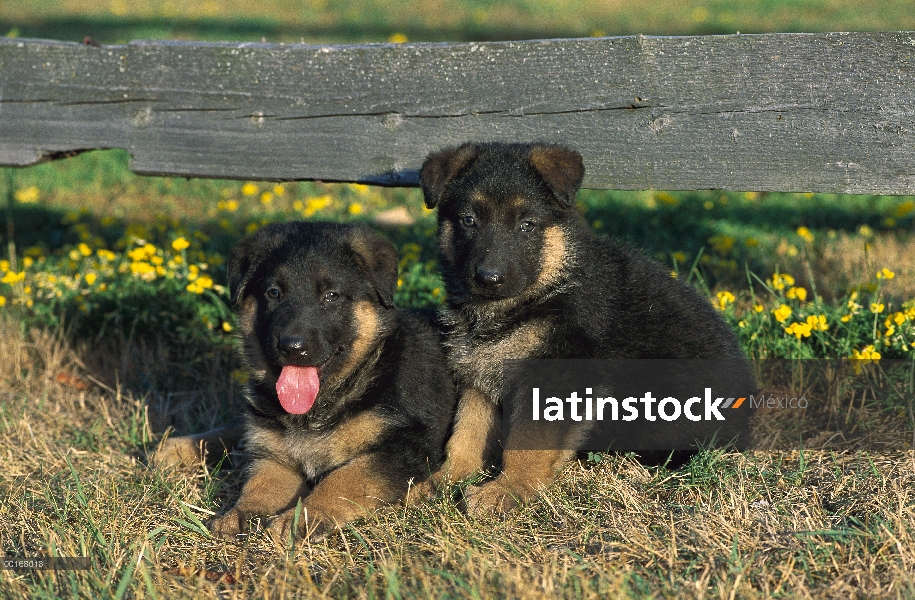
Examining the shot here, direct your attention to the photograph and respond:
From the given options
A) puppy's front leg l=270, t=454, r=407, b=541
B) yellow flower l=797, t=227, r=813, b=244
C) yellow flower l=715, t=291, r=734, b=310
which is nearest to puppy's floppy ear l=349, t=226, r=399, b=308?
puppy's front leg l=270, t=454, r=407, b=541

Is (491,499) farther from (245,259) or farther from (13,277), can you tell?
(13,277)

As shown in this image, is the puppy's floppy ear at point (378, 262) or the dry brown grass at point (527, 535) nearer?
the dry brown grass at point (527, 535)

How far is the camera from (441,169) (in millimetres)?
4004

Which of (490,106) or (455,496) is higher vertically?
(490,106)

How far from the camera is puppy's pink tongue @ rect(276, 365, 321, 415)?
148 inches

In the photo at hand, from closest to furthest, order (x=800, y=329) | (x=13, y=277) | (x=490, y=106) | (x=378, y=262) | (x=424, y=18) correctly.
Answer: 1. (x=378, y=262)
2. (x=800, y=329)
3. (x=490, y=106)
4. (x=13, y=277)
5. (x=424, y=18)

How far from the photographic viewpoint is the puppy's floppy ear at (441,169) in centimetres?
399

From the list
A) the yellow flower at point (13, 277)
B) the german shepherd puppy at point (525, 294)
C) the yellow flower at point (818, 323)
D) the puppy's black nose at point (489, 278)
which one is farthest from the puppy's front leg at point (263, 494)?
the yellow flower at point (818, 323)

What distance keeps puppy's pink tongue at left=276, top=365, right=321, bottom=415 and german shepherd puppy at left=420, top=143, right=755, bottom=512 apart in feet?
2.00

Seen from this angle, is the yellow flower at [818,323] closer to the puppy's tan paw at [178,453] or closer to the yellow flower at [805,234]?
the yellow flower at [805,234]

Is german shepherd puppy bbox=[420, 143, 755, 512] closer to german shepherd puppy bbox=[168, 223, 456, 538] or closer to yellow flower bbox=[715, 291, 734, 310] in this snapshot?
german shepherd puppy bbox=[168, 223, 456, 538]

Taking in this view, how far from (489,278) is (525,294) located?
302 mm

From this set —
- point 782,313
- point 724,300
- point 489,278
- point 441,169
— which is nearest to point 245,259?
point 441,169

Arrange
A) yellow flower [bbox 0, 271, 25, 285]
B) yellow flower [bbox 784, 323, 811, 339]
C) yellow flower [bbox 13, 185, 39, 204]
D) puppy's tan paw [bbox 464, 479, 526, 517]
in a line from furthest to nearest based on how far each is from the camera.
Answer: yellow flower [bbox 13, 185, 39, 204]
yellow flower [bbox 0, 271, 25, 285]
yellow flower [bbox 784, 323, 811, 339]
puppy's tan paw [bbox 464, 479, 526, 517]
